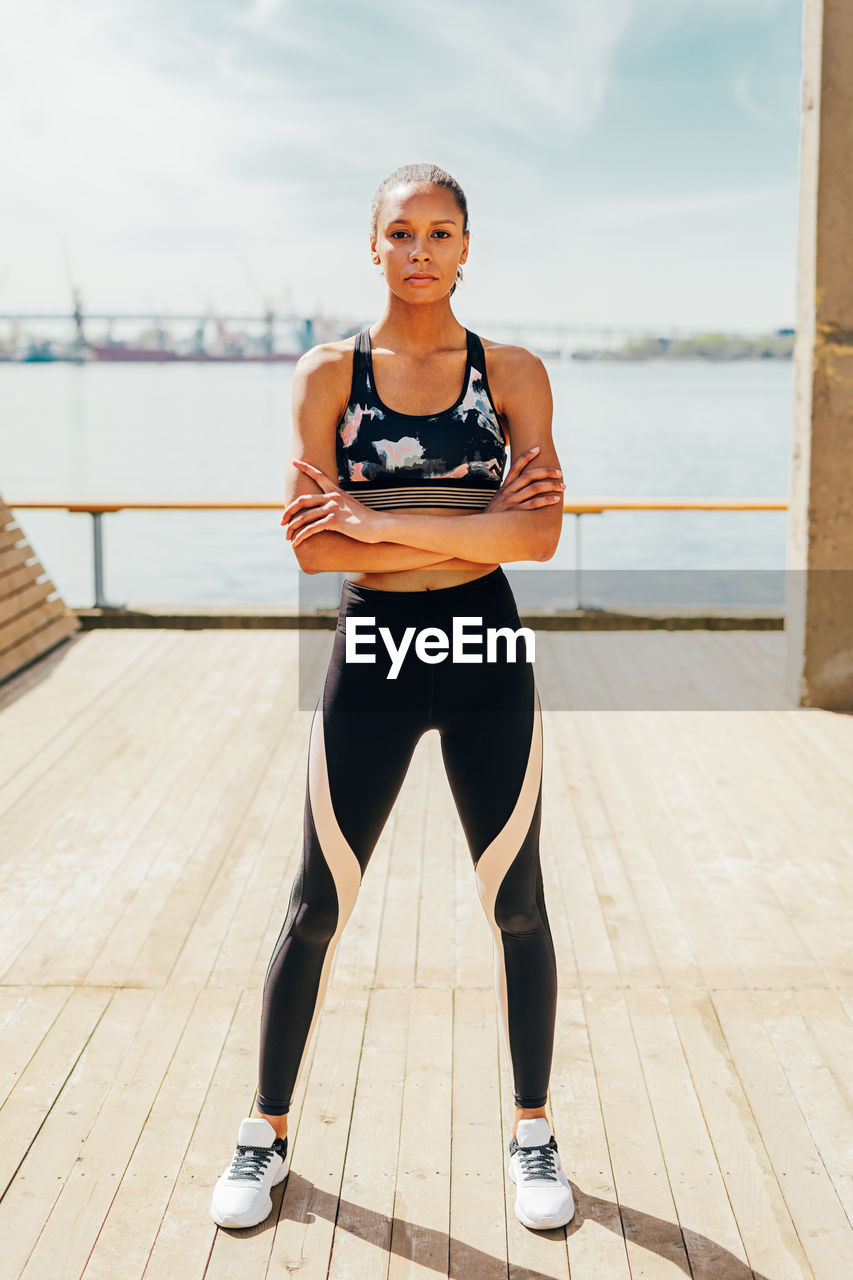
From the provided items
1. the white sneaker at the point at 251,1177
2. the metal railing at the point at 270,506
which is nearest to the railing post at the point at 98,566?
the metal railing at the point at 270,506

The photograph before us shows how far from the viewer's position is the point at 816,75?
15.4ft

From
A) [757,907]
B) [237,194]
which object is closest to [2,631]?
[757,907]

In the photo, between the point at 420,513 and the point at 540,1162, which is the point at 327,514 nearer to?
the point at 420,513

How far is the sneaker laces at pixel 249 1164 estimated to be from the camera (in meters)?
1.85

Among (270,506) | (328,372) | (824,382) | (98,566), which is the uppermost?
(824,382)

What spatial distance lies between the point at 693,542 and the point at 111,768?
2258 centimetres

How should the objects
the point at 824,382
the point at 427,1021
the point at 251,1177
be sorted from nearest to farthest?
the point at 251,1177, the point at 427,1021, the point at 824,382

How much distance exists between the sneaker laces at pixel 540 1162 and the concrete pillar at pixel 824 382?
348 cm

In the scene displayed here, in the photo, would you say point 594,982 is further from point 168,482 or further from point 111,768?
point 168,482

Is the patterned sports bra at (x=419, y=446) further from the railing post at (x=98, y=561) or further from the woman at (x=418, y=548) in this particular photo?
the railing post at (x=98, y=561)

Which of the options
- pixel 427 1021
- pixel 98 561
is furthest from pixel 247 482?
pixel 427 1021

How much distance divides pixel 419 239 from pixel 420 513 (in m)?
0.38

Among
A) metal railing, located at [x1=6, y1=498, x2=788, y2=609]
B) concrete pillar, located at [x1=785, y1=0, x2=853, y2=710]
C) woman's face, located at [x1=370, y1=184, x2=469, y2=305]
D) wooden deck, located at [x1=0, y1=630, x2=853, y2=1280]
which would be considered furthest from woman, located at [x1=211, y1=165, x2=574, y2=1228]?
metal railing, located at [x1=6, y1=498, x2=788, y2=609]

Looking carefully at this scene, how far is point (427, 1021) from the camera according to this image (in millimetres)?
2463
